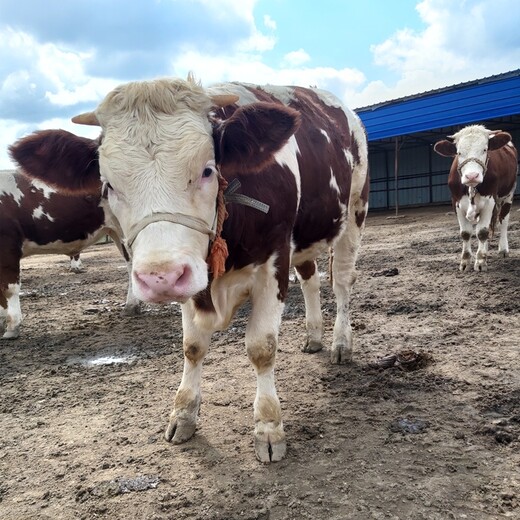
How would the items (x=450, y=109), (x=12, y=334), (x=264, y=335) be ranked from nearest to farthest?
(x=264, y=335) < (x=12, y=334) < (x=450, y=109)

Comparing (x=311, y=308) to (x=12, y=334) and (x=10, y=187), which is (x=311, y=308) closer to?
(x=12, y=334)

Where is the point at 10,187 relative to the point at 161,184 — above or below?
above

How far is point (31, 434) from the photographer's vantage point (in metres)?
3.32

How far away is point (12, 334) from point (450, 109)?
21.0 meters

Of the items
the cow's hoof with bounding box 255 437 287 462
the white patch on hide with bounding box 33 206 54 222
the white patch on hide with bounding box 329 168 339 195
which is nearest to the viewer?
the cow's hoof with bounding box 255 437 287 462

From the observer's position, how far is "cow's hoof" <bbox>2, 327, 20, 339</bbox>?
5.95 meters

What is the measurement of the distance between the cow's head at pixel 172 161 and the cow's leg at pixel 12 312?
4.17 meters

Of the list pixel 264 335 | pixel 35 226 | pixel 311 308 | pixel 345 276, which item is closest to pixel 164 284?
pixel 264 335

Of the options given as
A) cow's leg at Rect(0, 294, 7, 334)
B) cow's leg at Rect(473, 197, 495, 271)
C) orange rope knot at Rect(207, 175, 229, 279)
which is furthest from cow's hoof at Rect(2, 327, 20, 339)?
cow's leg at Rect(473, 197, 495, 271)

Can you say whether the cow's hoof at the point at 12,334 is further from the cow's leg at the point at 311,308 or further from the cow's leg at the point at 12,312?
the cow's leg at the point at 311,308

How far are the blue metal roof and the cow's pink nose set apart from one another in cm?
2083

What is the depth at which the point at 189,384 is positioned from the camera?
10.4 ft

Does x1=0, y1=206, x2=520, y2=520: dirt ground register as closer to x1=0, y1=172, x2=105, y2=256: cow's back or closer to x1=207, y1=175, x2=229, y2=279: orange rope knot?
x1=207, y1=175, x2=229, y2=279: orange rope knot

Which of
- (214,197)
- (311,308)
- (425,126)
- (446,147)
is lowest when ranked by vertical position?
(311,308)
